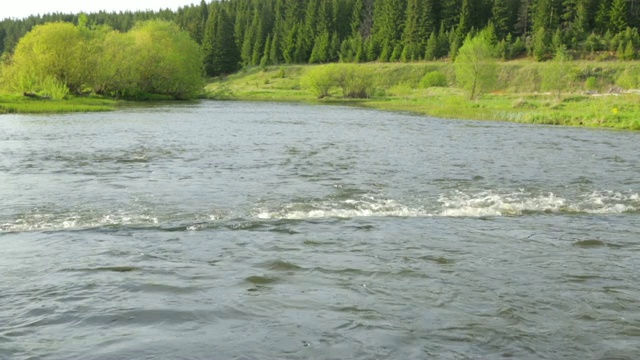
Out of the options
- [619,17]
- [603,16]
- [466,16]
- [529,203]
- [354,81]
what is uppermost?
[466,16]

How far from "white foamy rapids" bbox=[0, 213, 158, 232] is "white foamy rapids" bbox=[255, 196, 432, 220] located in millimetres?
2535

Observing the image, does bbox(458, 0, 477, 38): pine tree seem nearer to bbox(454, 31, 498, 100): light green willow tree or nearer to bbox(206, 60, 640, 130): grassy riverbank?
bbox(206, 60, 640, 130): grassy riverbank

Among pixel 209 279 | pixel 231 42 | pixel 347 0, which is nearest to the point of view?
pixel 209 279

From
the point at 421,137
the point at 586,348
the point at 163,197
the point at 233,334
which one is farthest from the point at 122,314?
the point at 421,137

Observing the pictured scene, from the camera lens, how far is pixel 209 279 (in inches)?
357

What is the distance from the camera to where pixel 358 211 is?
1402cm

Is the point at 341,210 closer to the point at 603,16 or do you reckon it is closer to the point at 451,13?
the point at 603,16

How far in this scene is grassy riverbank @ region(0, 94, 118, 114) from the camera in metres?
48.7

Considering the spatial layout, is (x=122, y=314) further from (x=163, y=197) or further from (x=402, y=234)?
(x=163, y=197)

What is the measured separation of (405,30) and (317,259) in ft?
417

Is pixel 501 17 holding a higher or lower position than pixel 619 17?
higher

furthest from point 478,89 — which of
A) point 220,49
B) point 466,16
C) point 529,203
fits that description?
point 220,49

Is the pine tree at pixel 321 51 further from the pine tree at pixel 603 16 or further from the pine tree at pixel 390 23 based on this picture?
the pine tree at pixel 603 16

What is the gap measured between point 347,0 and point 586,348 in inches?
6201
